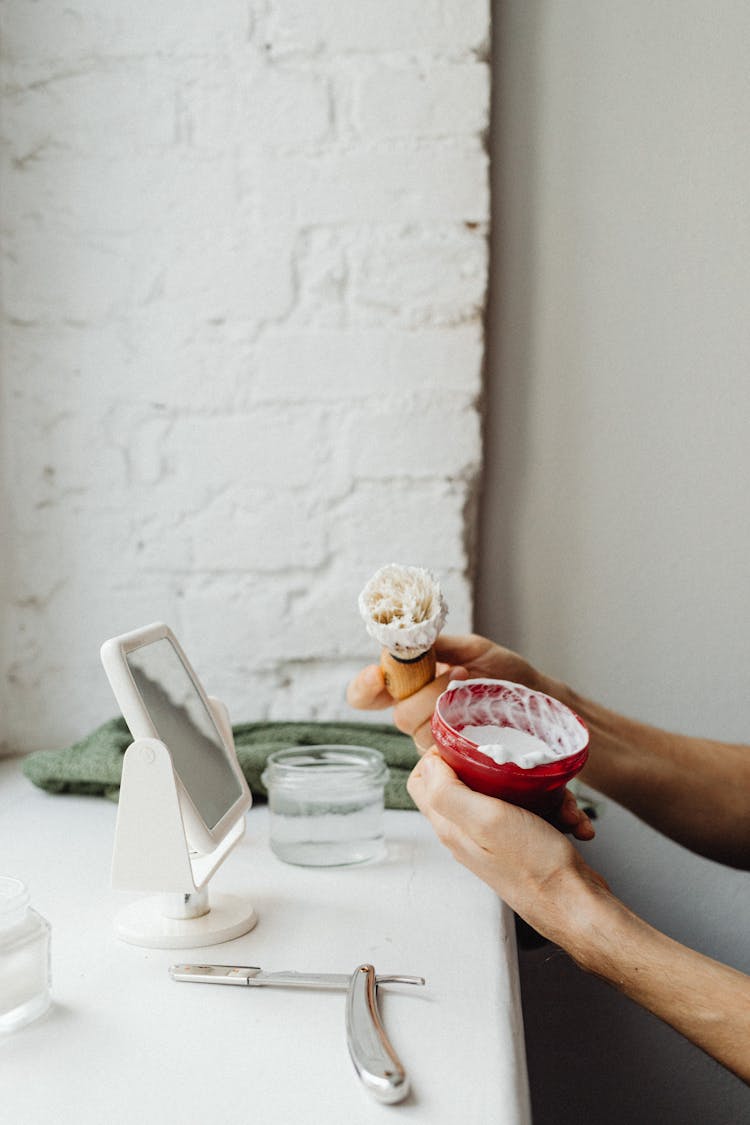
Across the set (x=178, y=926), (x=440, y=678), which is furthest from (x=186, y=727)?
(x=440, y=678)

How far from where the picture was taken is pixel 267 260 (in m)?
1.45

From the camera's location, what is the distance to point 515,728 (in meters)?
0.86

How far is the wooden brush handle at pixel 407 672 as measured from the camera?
3.18 ft

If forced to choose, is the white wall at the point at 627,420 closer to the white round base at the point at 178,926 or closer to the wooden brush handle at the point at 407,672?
the wooden brush handle at the point at 407,672

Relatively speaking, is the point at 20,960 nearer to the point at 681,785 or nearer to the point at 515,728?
the point at 515,728

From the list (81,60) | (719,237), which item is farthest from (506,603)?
(81,60)

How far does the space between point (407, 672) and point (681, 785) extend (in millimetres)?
474

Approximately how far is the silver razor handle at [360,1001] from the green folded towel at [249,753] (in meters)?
0.46

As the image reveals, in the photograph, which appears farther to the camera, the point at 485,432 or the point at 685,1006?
the point at 485,432

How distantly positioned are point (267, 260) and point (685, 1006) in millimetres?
1115

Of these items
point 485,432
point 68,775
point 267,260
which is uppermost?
point 267,260

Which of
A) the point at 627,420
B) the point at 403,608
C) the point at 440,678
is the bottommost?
the point at 440,678

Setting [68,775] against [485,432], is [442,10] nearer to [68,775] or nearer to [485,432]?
[485,432]

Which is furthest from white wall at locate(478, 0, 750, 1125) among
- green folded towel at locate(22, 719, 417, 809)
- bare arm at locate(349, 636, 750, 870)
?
green folded towel at locate(22, 719, 417, 809)
